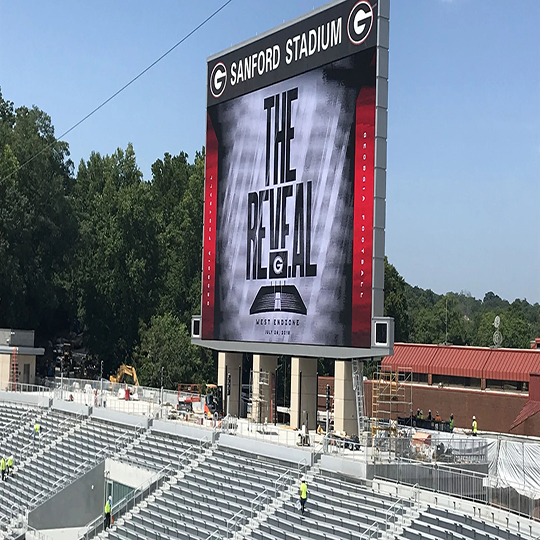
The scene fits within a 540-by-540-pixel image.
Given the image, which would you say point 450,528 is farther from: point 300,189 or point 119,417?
point 119,417

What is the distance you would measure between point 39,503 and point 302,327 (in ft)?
35.6

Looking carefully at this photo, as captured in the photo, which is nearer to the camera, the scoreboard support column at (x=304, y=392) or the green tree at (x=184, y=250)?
the scoreboard support column at (x=304, y=392)

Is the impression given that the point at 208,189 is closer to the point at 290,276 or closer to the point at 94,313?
the point at 290,276

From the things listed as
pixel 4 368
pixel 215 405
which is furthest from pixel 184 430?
pixel 4 368

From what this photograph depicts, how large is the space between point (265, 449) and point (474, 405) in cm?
1490

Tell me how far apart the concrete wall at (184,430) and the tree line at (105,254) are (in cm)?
2210

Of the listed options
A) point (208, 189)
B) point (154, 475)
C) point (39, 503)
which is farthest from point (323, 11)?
point (39, 503)

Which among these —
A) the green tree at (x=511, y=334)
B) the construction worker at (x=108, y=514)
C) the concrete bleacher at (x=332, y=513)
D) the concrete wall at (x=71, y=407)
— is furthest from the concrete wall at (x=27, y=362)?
the green tree at (x=511, y=334)

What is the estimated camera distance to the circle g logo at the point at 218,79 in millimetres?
33781

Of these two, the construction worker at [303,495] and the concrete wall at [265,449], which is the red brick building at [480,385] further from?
the construction worker at [303,495]

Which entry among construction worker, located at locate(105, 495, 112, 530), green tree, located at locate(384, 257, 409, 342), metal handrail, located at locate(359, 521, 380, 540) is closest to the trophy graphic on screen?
construction worker, located at locate(105, 495, 112, 530)

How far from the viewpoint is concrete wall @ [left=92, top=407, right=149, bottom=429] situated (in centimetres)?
3428

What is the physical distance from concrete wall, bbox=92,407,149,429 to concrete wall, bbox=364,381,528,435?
1129 cm

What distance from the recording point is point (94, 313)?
63.6m
